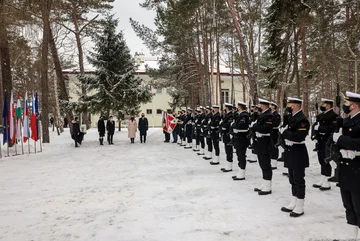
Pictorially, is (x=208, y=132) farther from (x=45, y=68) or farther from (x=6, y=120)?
(x=45, y=68)

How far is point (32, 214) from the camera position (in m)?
5.42

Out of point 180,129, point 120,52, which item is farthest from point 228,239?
point 120,52

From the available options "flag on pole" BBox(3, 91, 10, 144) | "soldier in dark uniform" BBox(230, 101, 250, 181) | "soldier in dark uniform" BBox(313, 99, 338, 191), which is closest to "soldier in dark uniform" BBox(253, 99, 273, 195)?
"soldier in dark uniform" BBox(230, 101, 250, 181)

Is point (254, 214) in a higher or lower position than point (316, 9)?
lower

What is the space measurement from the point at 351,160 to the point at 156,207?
3.33m

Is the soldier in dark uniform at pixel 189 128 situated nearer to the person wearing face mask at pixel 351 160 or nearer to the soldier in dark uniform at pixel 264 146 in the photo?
the soldier in dark uniform at pixel 264 146

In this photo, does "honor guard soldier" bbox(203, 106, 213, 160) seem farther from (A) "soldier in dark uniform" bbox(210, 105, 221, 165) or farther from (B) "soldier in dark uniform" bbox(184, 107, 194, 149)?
(B) "soldier in dark uniform" bbox(184, 107, 194, 149)

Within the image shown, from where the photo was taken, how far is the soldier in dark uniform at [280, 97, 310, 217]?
16.4 ft

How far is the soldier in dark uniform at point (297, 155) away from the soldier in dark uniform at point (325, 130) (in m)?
1.78

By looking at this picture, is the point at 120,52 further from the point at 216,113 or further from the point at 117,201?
the point at 117,201

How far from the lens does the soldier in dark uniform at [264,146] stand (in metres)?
6.36

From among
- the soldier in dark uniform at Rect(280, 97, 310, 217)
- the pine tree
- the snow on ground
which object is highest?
the pine tree

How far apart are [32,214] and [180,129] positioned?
1304 centimetres

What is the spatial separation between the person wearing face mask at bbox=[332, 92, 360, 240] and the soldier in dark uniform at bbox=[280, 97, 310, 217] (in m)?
1.07
